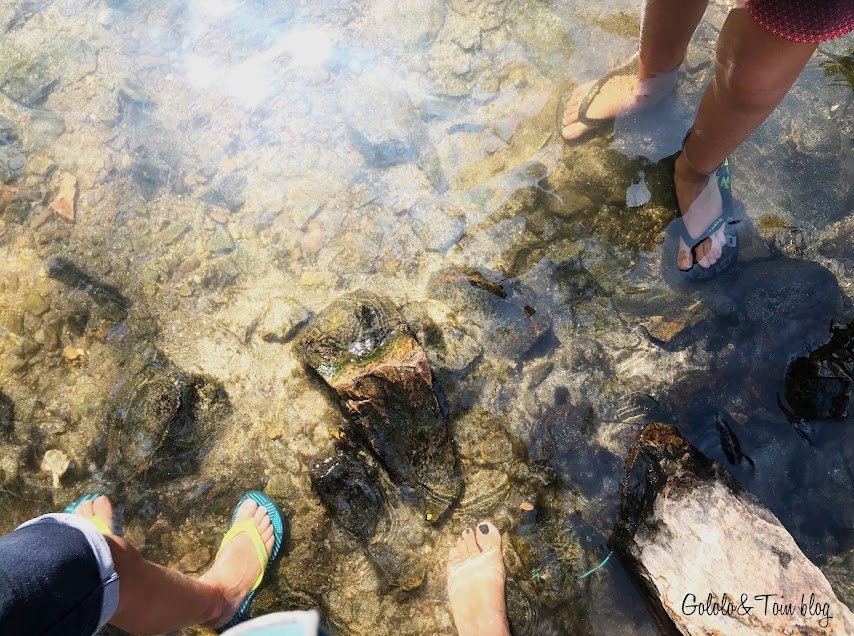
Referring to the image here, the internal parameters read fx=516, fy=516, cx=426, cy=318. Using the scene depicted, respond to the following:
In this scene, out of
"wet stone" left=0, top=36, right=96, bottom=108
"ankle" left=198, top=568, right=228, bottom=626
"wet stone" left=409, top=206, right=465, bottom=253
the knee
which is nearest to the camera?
the knee

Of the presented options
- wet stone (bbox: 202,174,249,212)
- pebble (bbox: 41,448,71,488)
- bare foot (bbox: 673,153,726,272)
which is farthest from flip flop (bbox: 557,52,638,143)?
pebble (bbox: 41,448,71,488)

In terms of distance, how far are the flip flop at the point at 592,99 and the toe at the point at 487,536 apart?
7.42ft

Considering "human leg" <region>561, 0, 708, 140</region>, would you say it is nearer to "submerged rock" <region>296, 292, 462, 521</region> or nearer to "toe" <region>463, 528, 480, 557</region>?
"submerged rock" <region>296, 292, 462, 521</region>

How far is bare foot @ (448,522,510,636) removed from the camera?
2.32 m

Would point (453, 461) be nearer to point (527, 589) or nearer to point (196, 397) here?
point (527, 589)

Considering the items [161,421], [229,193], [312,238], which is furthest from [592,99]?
[161,421]

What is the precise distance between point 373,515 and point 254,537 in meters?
0.56

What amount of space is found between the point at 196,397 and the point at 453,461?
4.46 ft

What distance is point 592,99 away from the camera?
3131 millimetres

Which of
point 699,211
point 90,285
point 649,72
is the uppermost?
point 649,72

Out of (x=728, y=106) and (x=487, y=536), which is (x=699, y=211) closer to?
(x=728, y=106)

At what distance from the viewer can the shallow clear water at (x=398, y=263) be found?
2.48m

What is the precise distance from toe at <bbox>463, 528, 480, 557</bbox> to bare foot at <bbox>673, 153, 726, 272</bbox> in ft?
5.82

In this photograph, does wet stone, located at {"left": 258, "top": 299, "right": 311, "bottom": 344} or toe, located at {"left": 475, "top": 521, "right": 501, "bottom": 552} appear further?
wet stone, located at {"left": 258, "top": 299, "right": 311, "bottom": 344}
